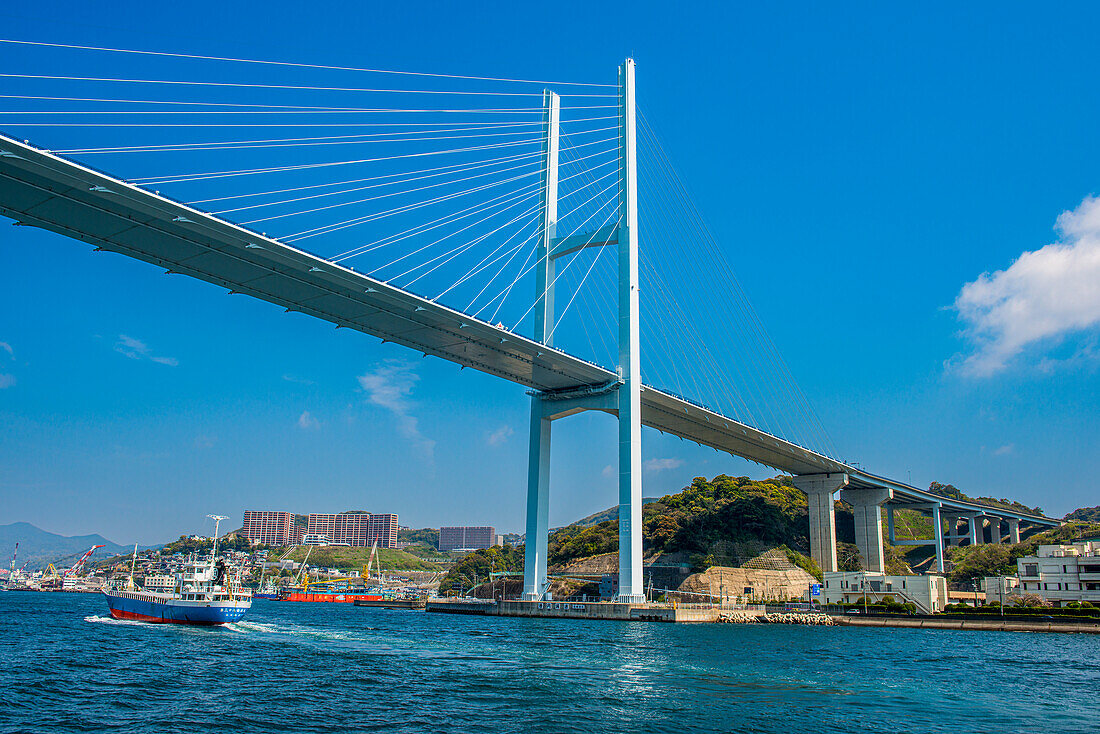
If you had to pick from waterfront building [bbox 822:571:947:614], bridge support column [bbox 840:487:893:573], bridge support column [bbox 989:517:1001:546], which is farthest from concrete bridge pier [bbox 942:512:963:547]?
waterfront building [bbox 822:571:947:614]

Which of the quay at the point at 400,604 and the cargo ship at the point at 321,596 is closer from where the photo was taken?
the quay at the point at 400,604

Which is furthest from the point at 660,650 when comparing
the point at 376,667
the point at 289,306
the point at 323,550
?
the point at 323,550

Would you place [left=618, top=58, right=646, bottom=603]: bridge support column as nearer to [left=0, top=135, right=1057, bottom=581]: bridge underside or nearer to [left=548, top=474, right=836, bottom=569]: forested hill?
[left=0, top=135, right=1057, bottom=581]: bridge underside

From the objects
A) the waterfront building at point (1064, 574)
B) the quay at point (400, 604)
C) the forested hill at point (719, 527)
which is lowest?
the quay at point (400, 604)

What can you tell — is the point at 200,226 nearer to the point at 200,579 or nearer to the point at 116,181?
the point at 116,181

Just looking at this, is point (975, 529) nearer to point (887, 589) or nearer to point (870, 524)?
point (870, 524)

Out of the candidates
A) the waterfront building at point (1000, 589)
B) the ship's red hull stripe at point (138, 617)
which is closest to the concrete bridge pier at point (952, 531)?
the waterfront building at point (1000, 589)

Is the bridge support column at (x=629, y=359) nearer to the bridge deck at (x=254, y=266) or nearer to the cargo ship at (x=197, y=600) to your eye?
the bridge deck at (x=254, y=266)
